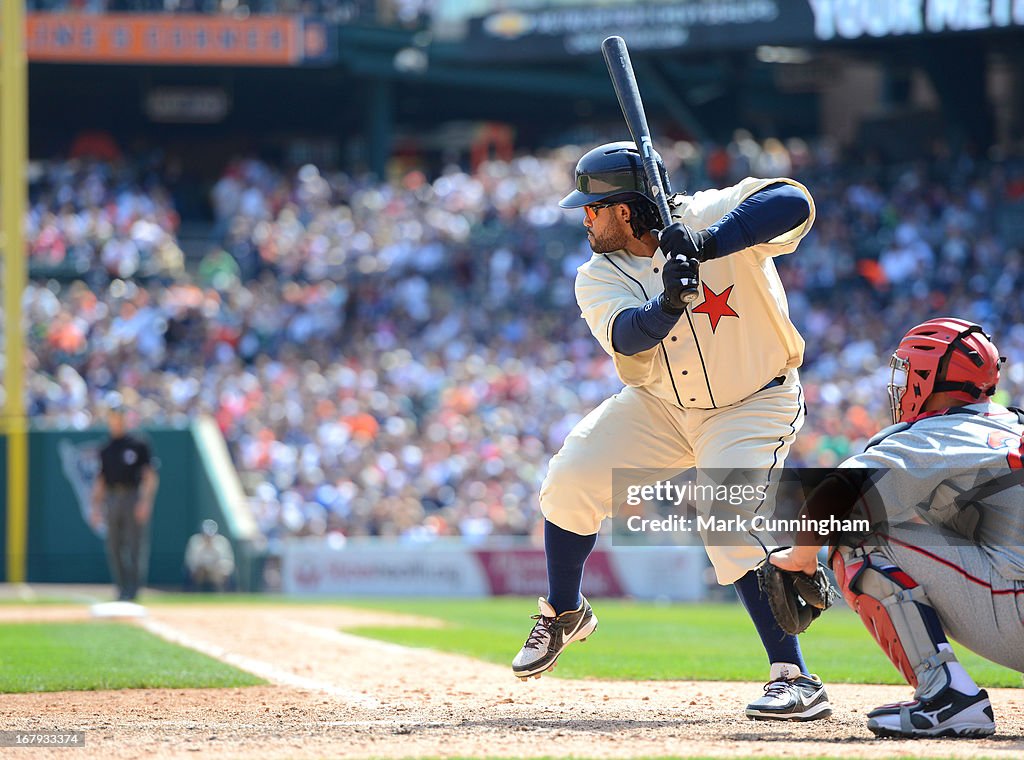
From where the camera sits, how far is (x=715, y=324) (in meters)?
4.64

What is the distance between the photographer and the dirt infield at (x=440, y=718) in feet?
12.6

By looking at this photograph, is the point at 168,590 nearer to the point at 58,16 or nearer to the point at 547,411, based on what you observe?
the point at 547,411

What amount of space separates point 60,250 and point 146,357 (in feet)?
11.0

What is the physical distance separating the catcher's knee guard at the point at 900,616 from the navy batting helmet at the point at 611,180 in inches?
54.3

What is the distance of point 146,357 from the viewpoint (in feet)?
60.6

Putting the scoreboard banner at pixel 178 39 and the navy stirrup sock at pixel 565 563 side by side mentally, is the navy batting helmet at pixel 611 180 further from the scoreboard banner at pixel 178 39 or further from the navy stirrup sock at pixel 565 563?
the scoreboard banner at pixel 178 39

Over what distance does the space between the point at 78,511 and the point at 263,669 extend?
9.71 metres

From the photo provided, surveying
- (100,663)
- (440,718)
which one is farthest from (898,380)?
(100,663)

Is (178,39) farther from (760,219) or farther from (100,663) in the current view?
(760,219)

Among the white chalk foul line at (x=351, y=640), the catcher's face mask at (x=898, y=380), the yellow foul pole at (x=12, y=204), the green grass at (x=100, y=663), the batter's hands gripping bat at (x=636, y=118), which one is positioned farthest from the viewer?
the yellow foul pole at (x=12, y=204)

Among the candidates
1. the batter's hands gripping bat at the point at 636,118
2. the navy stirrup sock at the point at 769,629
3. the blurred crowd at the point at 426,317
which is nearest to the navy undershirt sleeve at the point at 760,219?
the batter's hands gripping bat at the point at 636,118

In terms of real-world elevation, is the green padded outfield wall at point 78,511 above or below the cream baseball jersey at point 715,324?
below

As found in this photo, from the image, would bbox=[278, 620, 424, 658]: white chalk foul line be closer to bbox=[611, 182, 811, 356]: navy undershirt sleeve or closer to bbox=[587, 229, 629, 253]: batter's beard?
bbox=[587, 229, 629, 253]: batter's beard

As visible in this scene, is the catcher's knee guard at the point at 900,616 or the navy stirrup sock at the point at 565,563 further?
the navy stirrup sock at the point at 565,563
